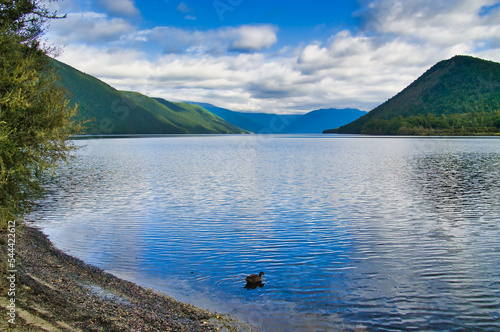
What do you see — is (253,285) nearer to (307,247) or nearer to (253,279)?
(253,279)

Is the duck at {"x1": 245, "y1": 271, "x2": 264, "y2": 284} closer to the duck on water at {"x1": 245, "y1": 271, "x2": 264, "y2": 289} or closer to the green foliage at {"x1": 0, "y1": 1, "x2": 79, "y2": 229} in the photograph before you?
the duck on water at {"x1": 245, "y1": 271, "x2": 264, "y2": 289}

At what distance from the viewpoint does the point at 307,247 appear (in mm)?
21031

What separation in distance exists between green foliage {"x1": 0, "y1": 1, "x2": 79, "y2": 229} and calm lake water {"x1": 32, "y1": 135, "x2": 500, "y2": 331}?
4.74 m

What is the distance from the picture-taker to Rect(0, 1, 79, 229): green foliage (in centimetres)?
1962

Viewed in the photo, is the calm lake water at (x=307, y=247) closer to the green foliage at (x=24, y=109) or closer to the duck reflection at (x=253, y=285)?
the duck reflection at (x=253, y=285)

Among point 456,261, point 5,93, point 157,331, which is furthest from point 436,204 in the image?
point 5,93

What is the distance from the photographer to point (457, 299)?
14000 millimetres

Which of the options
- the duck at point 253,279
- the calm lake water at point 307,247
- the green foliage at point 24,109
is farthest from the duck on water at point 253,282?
the green foliage at point 24,109

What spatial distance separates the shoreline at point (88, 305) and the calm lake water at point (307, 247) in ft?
3.86

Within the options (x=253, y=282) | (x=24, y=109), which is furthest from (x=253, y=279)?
(x=24, y=109)

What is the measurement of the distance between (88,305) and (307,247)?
12538mm

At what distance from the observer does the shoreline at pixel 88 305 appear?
409 inches

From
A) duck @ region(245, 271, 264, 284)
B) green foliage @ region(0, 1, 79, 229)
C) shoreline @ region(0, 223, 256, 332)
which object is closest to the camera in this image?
shoreline @ region(0, 223, 256, 332)

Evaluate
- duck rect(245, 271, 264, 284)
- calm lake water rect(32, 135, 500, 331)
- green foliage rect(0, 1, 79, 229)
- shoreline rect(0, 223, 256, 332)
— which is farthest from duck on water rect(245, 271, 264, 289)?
green foliage rect(0, 1, 79, 229)
